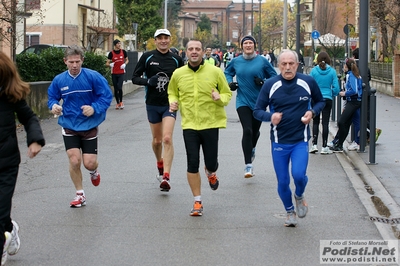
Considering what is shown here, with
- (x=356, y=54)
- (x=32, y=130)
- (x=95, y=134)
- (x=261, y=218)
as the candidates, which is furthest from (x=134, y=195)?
(x=356, y=54)

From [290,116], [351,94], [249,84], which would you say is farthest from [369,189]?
[351,94]

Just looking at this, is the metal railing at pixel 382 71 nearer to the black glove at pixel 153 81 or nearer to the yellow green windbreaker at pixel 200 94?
the black glove at pixel 153 81

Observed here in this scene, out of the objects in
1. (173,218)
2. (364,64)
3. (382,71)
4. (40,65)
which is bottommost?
(173,218)

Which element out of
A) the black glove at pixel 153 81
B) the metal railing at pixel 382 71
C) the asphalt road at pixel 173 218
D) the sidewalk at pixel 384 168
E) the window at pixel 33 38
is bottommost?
the asphalt road at pixel 173 218

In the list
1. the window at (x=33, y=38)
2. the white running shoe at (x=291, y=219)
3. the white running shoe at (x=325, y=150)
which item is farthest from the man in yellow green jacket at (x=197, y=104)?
the window at (x=33, y=38)

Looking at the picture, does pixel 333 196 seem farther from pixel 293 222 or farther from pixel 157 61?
pixel 157 61

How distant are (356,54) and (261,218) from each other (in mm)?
8227

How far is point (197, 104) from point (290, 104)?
45.9 inches

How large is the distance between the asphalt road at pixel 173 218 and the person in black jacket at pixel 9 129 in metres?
0.94

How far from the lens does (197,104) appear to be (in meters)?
8.26

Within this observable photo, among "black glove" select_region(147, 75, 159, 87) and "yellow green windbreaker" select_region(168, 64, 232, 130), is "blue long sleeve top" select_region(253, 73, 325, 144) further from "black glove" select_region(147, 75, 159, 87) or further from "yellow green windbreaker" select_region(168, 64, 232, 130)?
"black glove" select_region(147, 75, 159, 87)

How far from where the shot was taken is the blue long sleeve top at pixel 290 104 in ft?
24.6

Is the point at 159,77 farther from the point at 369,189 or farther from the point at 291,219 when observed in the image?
the point at 369,189

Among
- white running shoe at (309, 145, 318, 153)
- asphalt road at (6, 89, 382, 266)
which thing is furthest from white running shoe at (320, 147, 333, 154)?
asphalt road at (6, 89, 382, 266)
